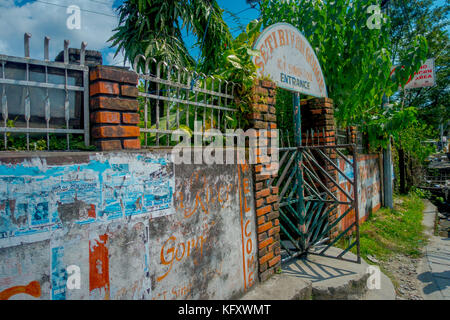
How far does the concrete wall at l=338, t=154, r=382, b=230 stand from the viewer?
5.70 metres

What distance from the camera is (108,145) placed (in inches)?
71.9

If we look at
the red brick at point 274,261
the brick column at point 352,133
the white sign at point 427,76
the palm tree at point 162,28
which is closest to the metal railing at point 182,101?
the red brick at point 274,261

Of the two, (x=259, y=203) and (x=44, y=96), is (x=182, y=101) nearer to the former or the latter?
(x=44, y=96)

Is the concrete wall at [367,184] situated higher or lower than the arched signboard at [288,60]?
lower

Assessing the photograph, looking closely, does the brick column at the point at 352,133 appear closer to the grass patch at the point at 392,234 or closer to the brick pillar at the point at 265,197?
the grass patch at the point at 392,234

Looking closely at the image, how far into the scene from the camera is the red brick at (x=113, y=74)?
1.82m

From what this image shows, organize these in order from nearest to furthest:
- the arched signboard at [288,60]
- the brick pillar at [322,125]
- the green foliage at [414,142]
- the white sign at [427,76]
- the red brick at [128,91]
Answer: the red brick at [128,91] < the arched signboard at [288,60] < the brick pillar at [322,125] < the white sign at [427,76] < the green foliage at [414,142]

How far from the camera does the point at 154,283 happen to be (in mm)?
1966

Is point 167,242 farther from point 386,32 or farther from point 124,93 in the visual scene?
point 386,32

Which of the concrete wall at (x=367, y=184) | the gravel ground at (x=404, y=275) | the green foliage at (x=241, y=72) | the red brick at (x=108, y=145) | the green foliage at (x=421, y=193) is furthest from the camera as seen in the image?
the green foliage at (x=421, y=193)

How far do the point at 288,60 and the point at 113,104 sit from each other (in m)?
2.62

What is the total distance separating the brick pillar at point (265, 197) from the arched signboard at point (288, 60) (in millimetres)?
320

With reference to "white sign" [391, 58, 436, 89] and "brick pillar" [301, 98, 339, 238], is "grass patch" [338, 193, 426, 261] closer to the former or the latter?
"brick pillar" [301, 98, 339, 238]

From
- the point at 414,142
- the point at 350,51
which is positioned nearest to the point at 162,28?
the point at 350,51
